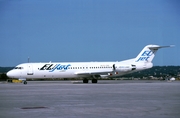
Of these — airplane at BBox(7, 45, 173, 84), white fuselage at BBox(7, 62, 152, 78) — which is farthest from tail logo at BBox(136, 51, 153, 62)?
white fuselage at BBox(7, 62, 152, 78)

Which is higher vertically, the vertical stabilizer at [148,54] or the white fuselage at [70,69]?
the vertical stabilizer at [148,54]

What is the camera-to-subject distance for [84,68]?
5559 cm

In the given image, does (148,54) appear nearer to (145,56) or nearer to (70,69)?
(145,56)

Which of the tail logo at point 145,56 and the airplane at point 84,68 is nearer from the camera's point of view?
the airplane at point 84,68

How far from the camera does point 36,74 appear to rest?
179ft

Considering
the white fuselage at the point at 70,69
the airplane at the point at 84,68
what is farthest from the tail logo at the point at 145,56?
the white fuselage at the point at 70,69

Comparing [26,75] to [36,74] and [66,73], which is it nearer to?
[36,74]

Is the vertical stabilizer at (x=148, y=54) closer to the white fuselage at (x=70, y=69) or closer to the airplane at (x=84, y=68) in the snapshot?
the airplane at (x=84, y=68)

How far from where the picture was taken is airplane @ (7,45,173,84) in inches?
2138

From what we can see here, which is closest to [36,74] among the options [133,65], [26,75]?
[26,75]

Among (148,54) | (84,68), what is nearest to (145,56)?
(148,54)

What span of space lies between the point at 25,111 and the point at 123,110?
4.07 metres

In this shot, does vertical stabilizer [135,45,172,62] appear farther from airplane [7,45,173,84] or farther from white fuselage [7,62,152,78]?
white fuselage [7,62,152,78]

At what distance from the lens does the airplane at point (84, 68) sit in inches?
2138
